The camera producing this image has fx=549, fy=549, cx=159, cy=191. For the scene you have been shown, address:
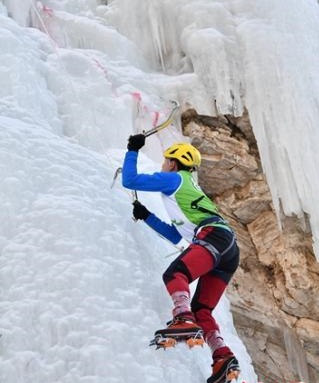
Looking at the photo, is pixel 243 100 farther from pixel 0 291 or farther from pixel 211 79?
pixel 0 291

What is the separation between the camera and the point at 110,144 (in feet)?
16.4

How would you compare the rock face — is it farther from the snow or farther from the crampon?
the crampon

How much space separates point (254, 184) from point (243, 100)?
1.11 m

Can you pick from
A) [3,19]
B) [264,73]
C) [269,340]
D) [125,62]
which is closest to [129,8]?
[125,62]

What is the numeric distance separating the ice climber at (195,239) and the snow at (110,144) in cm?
14

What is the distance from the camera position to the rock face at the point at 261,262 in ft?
23.0

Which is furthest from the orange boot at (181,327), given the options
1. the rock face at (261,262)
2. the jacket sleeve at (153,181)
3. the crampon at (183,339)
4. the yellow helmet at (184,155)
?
the rock face at (261,262)

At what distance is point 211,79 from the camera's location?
6.79 m

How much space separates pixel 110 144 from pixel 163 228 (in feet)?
7.54

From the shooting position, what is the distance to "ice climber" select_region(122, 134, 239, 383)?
2318 millimetres

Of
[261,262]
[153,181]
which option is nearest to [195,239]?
[153,181]

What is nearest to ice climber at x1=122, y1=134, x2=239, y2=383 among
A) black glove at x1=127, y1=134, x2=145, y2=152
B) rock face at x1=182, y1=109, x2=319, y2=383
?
black glove at x1=127, y1=134, x2=145, y2=152

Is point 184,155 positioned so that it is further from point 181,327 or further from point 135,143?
point 181,327

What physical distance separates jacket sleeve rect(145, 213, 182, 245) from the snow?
0.38ft
